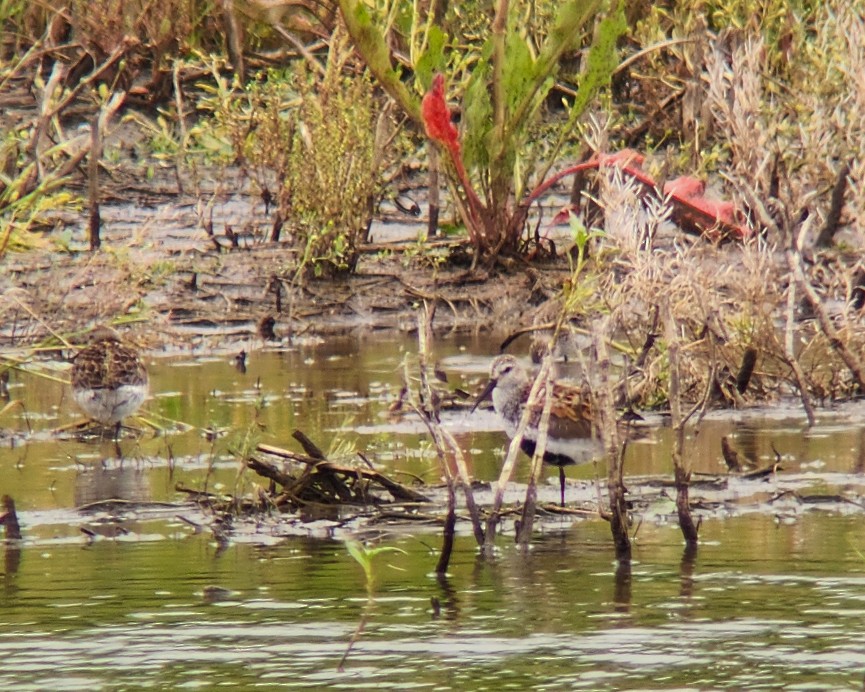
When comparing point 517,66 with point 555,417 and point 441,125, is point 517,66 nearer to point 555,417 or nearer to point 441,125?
point 441,125

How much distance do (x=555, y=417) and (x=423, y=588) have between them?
1707 mm

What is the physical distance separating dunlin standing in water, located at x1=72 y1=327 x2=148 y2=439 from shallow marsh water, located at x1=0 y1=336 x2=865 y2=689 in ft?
0.66

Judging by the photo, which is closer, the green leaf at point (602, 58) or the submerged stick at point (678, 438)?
the submerged stick at point (678, 438)

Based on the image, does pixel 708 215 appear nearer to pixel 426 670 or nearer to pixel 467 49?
pixel 467 49

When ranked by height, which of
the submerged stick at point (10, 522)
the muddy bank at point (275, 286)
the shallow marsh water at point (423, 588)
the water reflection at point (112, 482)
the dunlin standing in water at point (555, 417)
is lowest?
the shallow marsh water at point (423, 588)

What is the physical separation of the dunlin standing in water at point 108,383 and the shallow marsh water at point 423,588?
0.66ft

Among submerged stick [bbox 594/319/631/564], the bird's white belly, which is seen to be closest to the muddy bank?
the bird's white belly

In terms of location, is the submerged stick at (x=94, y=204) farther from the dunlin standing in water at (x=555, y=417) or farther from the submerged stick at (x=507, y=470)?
the submerged stick at (x=507, y=470)

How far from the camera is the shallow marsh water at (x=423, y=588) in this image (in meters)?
6.15

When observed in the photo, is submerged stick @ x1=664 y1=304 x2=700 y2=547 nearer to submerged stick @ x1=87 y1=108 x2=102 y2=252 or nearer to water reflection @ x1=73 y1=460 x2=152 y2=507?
water reflection @ x1=73 y1=460 x2=152 y2=507

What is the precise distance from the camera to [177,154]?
49.6 feet

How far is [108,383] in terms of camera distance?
9930mm

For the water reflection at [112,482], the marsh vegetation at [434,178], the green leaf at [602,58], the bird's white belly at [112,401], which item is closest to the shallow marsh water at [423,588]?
the water reflection at [112,482]

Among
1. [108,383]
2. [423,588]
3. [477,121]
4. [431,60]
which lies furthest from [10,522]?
[477,121]
